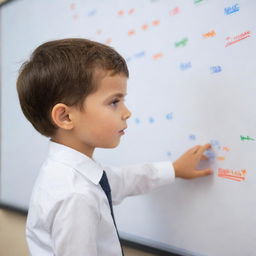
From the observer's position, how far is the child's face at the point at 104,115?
24.5 inches

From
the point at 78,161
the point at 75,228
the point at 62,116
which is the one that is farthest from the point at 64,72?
the point at 75,228

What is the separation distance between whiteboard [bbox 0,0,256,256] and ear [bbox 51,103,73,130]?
280 millimetres

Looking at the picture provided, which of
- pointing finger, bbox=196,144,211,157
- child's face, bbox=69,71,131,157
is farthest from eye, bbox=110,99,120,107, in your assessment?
pointing finger, bbox=196,144,211,157

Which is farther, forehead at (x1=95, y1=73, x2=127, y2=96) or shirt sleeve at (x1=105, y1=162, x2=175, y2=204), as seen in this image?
shirt sleeve at (x1=105, y1=162, x2=175, y2=204)

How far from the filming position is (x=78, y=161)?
66cm

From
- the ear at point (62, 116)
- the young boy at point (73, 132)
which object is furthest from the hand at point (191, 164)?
the ear at point (62, 116)

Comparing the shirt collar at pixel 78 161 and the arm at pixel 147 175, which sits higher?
the shirt collar at pixel 78 161

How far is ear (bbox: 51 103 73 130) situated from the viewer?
0.62m

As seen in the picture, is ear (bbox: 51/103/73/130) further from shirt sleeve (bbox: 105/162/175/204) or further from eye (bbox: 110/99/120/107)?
shirt sleeve (bbox: 105/162/175/204)

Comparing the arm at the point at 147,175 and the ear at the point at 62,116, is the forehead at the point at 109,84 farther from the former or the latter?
the arm at the point at 147,175

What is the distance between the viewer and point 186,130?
0.76 meters

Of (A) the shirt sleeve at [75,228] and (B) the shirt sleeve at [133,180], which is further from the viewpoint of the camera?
(B) the shirt sleeve at [133,180]

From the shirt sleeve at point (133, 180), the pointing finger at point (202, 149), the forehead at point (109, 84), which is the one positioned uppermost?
the forehead at point (109, 84)

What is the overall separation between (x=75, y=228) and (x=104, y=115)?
0.23m
